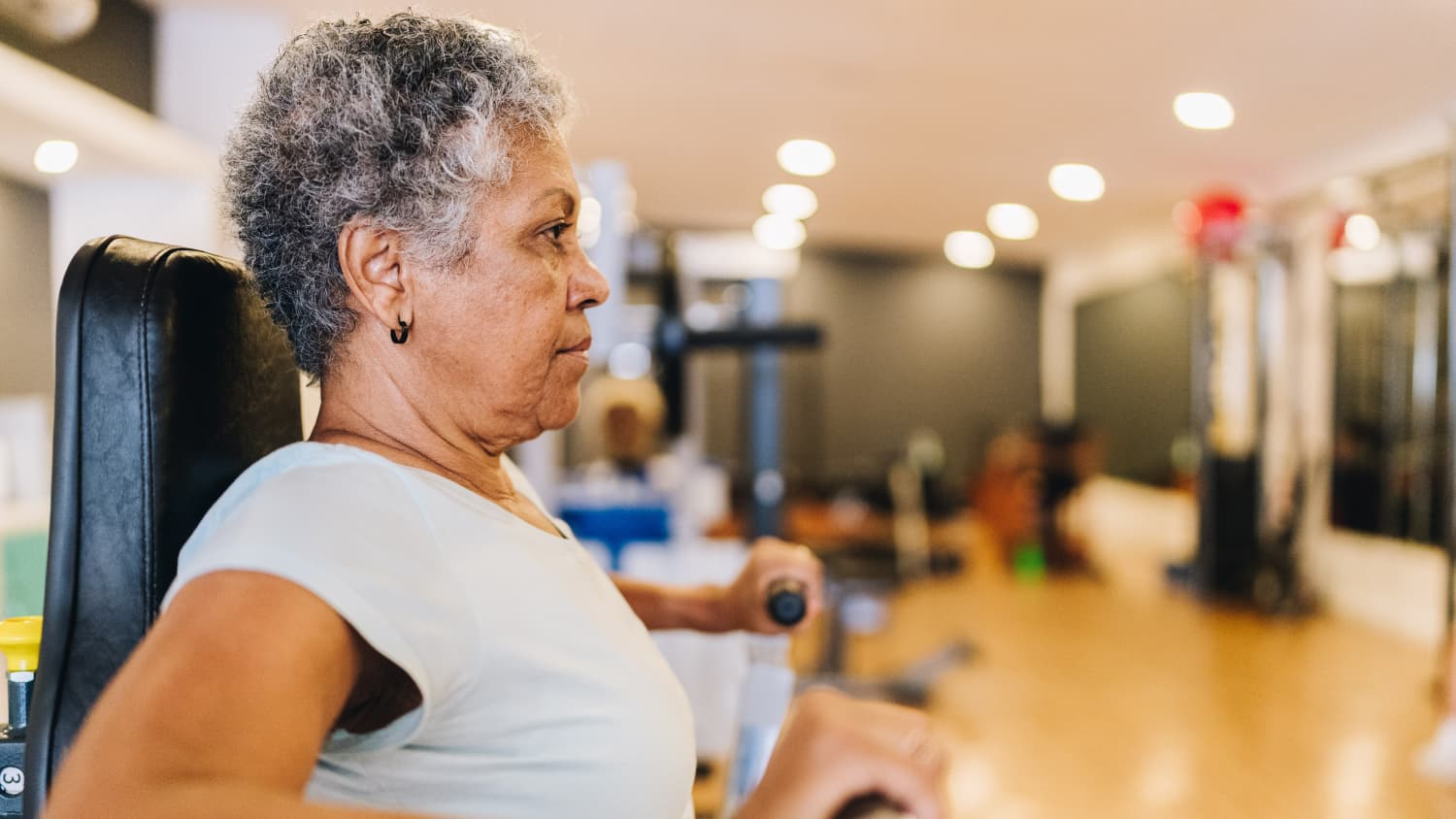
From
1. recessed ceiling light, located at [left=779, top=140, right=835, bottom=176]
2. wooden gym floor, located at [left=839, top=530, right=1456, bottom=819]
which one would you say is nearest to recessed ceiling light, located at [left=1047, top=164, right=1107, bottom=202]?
recessed ceiling light, located at [left=779, top=140, right=835, bottom=176]

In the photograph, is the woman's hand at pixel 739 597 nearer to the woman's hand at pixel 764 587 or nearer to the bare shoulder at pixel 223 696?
the woman's hand at pixel 764 587

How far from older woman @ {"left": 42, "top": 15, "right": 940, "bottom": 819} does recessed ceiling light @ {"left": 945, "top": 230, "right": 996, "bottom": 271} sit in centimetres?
839

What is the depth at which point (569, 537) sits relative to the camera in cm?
98

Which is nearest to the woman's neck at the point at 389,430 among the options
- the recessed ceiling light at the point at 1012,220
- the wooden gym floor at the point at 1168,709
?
the wooden gym floor at the point at 1168,709

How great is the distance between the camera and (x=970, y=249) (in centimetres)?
978

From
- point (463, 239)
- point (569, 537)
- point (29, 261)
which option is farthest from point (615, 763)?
point (29, 261)

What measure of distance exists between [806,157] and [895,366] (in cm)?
476

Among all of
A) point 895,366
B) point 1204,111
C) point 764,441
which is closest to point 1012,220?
point 895,366

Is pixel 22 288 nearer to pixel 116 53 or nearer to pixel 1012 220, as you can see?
pixel 116 53

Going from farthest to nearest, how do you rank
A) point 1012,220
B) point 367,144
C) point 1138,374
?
1. point 1138,374
2. point 1012,220
3. point 367,144

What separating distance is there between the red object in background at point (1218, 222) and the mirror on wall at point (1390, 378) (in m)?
0.58

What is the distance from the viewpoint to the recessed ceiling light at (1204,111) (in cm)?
444

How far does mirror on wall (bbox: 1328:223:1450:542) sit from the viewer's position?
17.7 ft

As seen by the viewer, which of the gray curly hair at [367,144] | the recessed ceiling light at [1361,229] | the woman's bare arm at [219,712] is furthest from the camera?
the recessed ceiling light at [1361,229]
